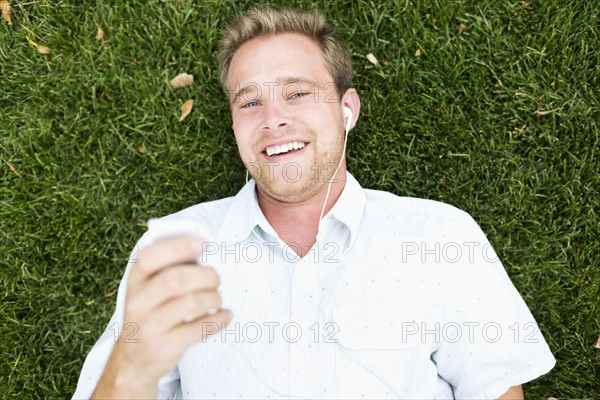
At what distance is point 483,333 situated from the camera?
2.73m

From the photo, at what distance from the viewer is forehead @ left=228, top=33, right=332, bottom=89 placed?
296cm

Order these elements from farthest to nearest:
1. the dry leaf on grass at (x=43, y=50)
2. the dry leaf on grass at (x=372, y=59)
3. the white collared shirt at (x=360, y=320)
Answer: the dry leaf on grass at (x=43, y=50)
the dry leaf on grass at (x=372, y=59)
the white collared shirt at (x=360, y=320)

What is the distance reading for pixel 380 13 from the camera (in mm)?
3797

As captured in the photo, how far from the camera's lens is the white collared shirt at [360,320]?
2.64 m

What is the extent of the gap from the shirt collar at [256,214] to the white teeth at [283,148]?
0.30 m

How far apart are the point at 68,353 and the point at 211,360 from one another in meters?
1.58

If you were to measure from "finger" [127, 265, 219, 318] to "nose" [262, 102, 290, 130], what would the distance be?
1.42 m

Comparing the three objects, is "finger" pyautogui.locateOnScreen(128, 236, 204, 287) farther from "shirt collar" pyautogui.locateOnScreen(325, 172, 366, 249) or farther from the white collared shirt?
"shirt collar" pyautogui.locateOnScreen(325, 172, 366, 249)

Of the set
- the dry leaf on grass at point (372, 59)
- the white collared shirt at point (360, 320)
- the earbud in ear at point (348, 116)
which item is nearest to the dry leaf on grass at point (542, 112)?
the dry leaf on grass at point (372, 59)

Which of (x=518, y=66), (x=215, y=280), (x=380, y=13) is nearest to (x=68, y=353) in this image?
(x=215, y=280)

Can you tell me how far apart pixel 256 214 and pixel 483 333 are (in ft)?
4.30

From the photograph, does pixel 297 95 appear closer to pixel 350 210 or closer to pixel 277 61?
pixel 277 61

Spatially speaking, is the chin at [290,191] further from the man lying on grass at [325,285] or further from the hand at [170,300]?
the hand at [170,300]

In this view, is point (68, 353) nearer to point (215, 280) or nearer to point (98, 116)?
point (98, 116)
